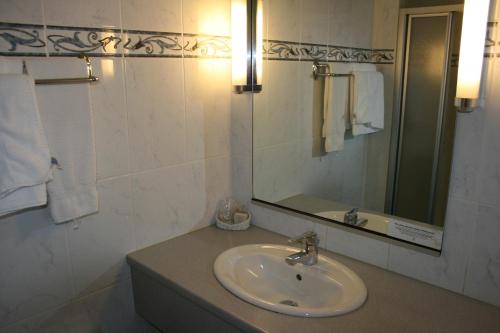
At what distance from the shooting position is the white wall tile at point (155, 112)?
144 centimetres

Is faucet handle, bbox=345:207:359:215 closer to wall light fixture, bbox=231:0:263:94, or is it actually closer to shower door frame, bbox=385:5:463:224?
shower door frame, bbox=385:5:463:224

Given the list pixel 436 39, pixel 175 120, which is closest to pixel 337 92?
pixel 436 39

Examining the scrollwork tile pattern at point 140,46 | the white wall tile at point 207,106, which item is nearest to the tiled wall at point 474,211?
the scrollwork tile pattern at point 140,46

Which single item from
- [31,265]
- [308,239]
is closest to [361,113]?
[308,239]

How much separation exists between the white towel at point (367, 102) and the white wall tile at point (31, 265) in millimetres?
1119

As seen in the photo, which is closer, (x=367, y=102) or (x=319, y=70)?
(x=367, y=102)

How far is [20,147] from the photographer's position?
1.09 metres

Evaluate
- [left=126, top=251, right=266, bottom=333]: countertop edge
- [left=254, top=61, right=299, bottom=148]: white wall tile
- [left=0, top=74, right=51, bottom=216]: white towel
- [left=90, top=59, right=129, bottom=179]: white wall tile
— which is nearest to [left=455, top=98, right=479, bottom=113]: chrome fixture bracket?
[left=254, top=61, right=299, bottom=148]: white wall tile

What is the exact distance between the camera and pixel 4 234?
3.94ft

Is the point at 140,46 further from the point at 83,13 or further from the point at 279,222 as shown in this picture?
the point at 279,222

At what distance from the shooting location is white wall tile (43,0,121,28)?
1.19m

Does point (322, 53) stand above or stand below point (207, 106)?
above

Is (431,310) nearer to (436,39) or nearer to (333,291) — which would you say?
(333,291)

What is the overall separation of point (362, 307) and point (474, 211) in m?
0.44
